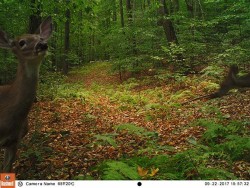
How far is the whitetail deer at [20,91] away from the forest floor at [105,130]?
0.94 metres

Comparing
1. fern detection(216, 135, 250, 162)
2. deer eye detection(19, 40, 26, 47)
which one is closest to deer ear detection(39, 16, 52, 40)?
deer eye detection(19, 40, 26, 47)

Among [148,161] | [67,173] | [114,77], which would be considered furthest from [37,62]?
[114,77]

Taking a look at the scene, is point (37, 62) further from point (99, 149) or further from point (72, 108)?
point (72, 108)

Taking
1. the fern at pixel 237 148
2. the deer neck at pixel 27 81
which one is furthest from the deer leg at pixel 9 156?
the fern at pixel 237 148

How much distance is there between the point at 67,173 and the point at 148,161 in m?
1.21

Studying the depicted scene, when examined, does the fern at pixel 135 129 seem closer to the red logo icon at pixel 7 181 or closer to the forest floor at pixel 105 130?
the forest floor at pixel 105 130

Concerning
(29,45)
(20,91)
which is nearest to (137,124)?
(20,91)

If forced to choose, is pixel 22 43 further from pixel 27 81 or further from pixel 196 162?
pixel 196 162

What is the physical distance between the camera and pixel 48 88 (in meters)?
11.7

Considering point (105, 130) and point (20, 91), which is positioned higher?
point (20, 91)

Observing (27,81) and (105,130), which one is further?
(105,130)

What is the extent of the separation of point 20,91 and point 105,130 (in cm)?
372

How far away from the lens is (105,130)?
288 inches

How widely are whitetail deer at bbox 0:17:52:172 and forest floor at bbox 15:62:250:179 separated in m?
0.94
